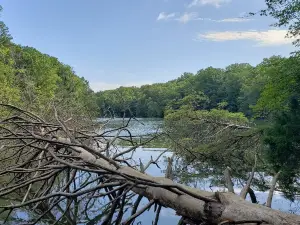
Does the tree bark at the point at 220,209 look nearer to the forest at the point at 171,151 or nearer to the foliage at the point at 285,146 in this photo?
the forest at the point at 171,151

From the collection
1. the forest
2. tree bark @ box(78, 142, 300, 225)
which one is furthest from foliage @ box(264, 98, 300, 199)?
tree bark @ box(78, 142, 300, 225)

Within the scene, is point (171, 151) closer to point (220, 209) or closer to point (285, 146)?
point (285, 146)

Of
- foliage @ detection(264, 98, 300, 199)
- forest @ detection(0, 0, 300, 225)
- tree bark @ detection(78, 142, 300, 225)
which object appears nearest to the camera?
tree bark @ detection(78, 142, 300, 225)

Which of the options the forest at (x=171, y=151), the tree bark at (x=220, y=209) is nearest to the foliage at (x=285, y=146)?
the forest at (x=171, y=151)

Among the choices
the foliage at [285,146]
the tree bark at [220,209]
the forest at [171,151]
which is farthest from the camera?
the foliage at [285,146]

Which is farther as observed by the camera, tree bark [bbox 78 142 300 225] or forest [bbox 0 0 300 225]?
forest [bbox 0 0 300 225]

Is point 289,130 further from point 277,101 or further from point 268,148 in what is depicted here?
point 277,101

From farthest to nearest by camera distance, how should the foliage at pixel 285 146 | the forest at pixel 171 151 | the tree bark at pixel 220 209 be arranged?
the foliage at pixel 285 146, the forest at pixel 171 151, the tree bark at pixel 220 209

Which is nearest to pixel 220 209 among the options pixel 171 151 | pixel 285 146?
pixel 285 146

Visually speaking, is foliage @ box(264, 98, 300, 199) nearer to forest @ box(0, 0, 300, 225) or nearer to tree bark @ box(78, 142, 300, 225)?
forest @ box(0, 0, 300, 225)

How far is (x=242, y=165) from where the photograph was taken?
880 centimetres

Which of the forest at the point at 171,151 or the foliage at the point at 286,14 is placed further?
the foliage at the point at 286,14

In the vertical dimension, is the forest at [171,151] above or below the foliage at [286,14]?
below

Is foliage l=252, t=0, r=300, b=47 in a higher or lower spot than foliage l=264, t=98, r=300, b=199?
higher
